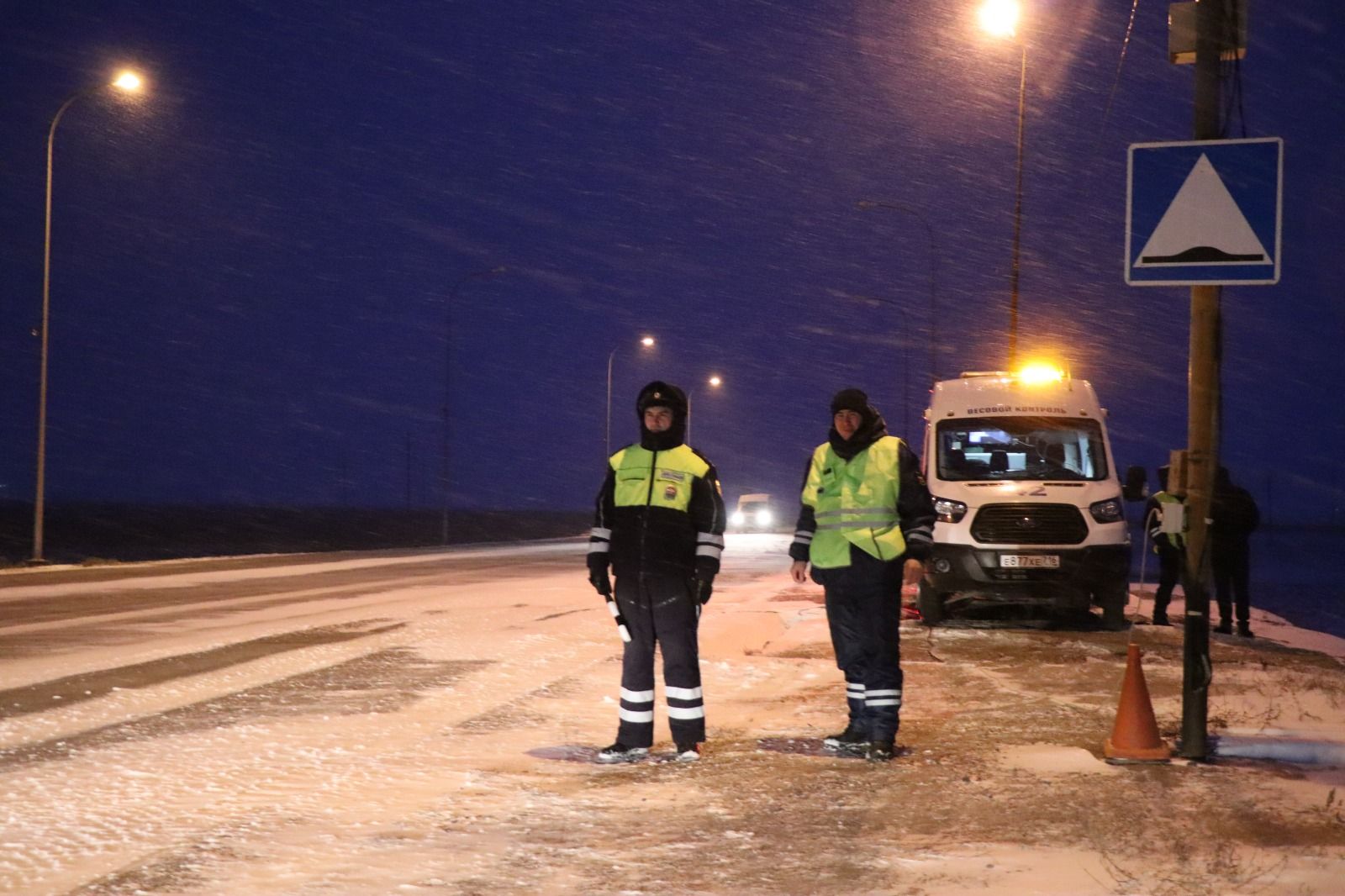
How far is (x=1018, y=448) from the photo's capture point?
16.0 meters

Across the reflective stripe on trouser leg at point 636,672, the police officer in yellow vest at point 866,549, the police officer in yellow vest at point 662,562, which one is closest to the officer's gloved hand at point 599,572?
the police officer in yellow vest at point 662,562

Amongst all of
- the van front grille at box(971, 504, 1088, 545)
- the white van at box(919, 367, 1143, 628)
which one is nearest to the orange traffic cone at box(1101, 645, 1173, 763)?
the white van at box(919, 367, 1143, 628)

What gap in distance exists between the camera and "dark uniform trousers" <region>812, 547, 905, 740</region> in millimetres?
7836

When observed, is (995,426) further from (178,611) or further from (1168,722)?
(178,611)

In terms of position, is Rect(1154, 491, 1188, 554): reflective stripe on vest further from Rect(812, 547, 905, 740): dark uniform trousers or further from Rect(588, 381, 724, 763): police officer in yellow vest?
Rect(588, 381, 724, 763): police officer in yellow vest

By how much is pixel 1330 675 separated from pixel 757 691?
462cm

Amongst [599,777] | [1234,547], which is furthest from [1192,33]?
[1234,547]

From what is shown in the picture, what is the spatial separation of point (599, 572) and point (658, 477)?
0.61 m

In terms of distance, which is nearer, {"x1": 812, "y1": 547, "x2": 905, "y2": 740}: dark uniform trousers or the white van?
{"x1": 812, "y1": 547, "x2": 905, "y2": 740}: dark uniform trousers

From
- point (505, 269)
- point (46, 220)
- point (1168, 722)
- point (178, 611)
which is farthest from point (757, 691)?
point (505, 269)

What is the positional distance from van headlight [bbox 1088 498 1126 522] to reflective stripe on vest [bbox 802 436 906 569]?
7447 mm

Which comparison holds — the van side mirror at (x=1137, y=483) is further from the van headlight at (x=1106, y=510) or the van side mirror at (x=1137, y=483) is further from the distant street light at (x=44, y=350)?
the distant street light at (x=44, y=350)

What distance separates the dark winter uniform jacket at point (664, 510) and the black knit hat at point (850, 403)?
0.85 m

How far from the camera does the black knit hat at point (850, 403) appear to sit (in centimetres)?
816
